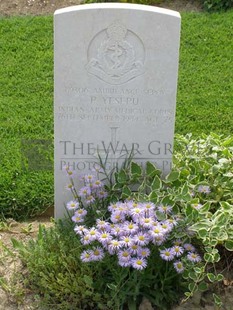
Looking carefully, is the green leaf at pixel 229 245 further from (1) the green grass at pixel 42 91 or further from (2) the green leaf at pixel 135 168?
(1) the green grass at pixel 42 91

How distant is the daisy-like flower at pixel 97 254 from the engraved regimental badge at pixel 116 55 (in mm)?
944

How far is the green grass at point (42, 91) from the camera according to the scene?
470 centimetres

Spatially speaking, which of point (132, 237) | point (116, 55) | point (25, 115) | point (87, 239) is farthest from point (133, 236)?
point (25, 115)

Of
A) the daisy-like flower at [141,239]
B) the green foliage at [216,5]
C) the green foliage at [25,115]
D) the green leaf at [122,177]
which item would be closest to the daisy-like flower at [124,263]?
the daisy-like flower at [141,239]

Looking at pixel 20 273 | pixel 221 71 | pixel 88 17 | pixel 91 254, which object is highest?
pixel 88 17

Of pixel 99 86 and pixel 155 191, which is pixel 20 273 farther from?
pixel 99 86

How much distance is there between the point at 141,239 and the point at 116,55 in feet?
3.34

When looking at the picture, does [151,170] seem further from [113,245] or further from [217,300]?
[217,300]

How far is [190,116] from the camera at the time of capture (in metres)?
5.67

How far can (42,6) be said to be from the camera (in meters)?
8.03

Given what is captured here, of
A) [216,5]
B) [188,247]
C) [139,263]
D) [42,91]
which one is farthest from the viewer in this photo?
[216,5]

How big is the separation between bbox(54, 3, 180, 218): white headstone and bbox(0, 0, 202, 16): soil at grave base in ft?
14.0

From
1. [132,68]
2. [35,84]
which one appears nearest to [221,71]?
[35,84]

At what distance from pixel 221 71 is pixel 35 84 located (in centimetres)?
174
